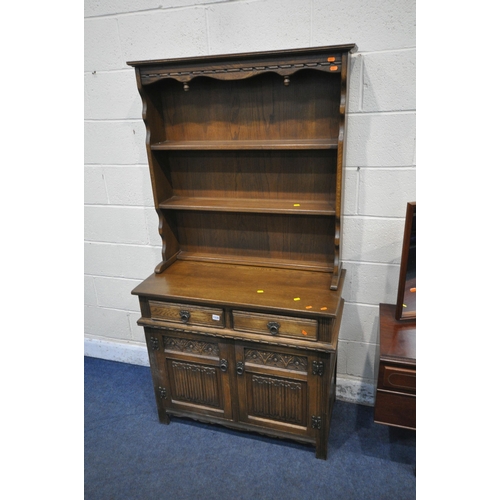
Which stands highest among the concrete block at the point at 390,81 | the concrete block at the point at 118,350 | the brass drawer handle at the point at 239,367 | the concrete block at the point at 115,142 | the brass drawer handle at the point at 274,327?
the concrete block at the point at 390,81

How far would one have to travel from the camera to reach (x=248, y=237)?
1.97 m

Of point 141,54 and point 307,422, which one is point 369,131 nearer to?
point 141,54

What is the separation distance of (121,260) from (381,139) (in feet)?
5.43

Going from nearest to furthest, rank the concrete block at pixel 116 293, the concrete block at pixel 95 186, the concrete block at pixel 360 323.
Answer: the concrete block at pixel 360 323, the concrete block at pixel 95 186, the concrete block at pixel 116 293

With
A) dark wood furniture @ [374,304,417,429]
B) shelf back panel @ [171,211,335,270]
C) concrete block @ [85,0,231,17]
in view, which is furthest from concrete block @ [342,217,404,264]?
concrete block @ [85,0,231,17]

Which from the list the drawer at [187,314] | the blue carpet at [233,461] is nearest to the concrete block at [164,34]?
the drawer at [187,314]

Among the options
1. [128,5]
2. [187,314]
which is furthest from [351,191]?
[128,5]

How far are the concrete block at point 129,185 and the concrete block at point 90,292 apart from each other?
62cm

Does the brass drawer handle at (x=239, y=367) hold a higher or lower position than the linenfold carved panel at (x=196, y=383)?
higher

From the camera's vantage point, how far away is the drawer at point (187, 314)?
5.57ft

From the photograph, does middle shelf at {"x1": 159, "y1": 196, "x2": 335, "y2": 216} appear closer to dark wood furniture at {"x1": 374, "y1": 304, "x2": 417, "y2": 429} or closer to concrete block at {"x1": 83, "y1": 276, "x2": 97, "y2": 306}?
dark wood furniture at {"x1": 374, "y1": 304, "x2": 417, "y2": 429}

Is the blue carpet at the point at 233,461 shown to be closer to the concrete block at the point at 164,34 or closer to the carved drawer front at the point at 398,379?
the carved drawer front at the point at 398,379

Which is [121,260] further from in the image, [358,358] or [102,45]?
[358,358]

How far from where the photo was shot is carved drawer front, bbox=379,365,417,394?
5.15 ft
